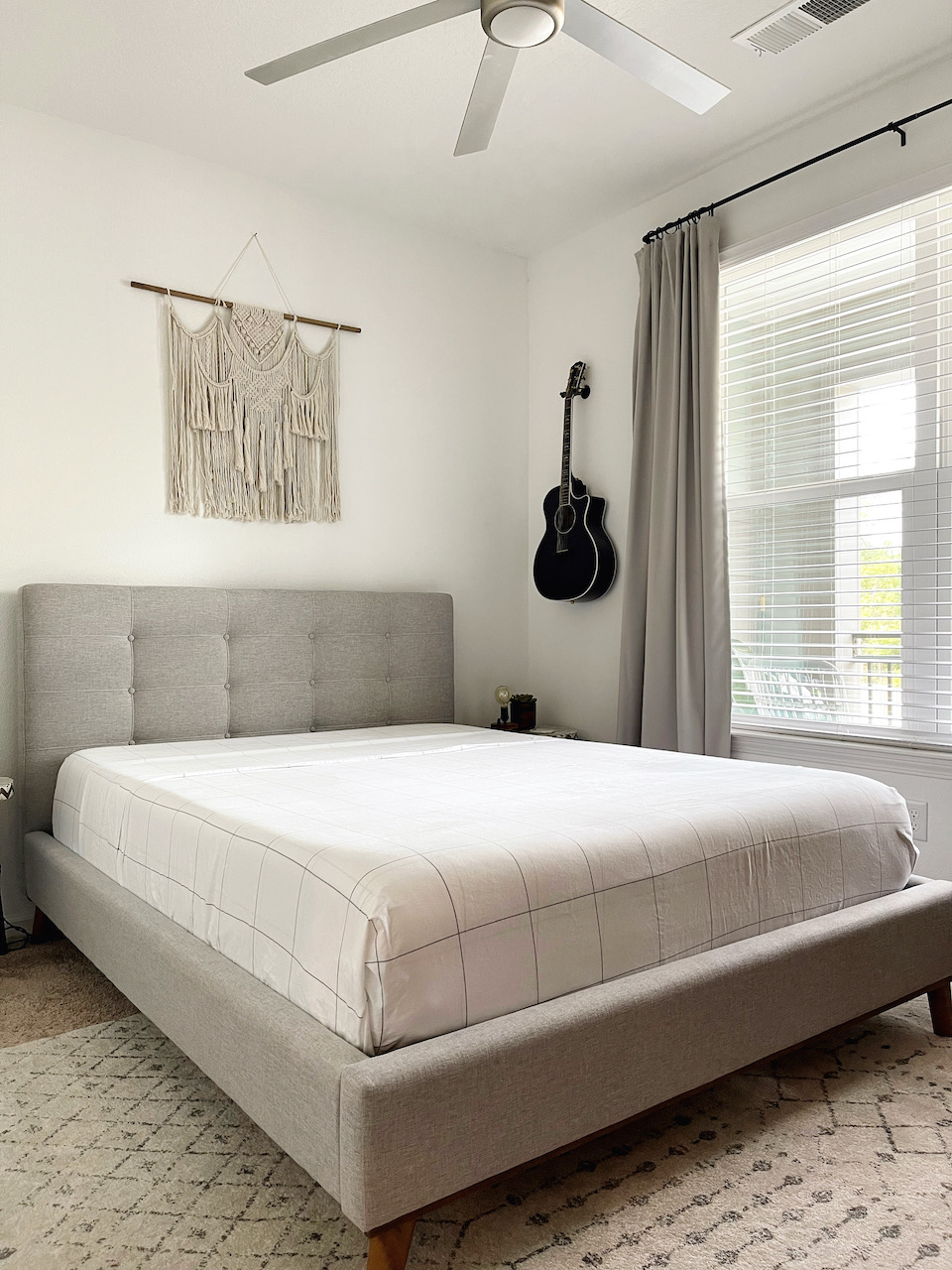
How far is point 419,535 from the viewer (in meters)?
3.93

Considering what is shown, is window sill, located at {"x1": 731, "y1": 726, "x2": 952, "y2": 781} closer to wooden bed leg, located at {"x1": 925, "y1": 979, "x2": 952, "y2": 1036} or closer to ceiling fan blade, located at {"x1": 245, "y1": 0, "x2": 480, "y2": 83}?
wooden bed leg, located at {"x1": 925, "y1": 979, "x2": 952, "y2": 1036}

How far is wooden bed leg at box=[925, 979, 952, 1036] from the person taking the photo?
2119 millimetres

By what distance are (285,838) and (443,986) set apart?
410 millimetres

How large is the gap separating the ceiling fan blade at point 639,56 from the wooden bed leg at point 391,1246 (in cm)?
212

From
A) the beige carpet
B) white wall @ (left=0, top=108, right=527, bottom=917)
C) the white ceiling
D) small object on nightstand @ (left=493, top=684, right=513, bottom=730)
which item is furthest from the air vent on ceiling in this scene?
the beige carpet

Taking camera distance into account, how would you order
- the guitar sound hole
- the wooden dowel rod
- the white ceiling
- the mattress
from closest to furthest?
the mattress → the white ceiling → the wooden dowel rod → the guitar sound hole

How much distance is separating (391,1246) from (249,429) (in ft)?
9.07

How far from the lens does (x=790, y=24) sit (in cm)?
242

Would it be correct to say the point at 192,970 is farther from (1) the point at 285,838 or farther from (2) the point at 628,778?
(2) the point at 628,778

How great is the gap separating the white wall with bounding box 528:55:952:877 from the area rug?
1.23 m

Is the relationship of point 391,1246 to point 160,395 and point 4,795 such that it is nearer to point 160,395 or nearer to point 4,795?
point 4,795

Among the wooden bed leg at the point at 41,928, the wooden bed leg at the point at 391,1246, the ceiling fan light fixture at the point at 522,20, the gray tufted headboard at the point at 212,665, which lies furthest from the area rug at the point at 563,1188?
the ceiling fan light fixture at the point at 522,20

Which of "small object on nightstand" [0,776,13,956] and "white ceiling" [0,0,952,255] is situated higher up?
"white ceiling" [0,0,952,255]

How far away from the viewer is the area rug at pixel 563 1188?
54.2 inches
